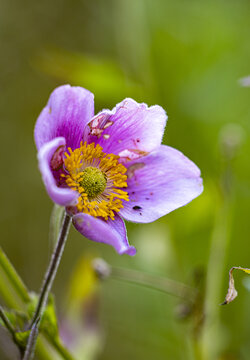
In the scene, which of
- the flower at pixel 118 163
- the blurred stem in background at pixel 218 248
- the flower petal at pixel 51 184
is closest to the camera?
the flower petal at pixel 51 184

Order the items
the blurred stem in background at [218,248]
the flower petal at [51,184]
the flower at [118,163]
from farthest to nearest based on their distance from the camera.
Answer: the blurred stem in background at [218,248] → the flower at [118,163] → the flower petal at [51,184]

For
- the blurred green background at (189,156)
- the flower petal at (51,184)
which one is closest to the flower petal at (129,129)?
the flower petal at (51,184)

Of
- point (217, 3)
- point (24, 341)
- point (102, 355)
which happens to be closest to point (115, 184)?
point (24, 341)

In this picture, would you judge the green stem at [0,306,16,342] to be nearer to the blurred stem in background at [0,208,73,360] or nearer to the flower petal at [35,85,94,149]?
the blurred stem in background at [0,208,73,360]

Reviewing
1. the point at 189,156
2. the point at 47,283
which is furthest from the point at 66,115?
the point at 189,156

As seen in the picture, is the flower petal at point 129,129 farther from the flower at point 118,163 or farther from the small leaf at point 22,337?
the small leaf at point 22,337

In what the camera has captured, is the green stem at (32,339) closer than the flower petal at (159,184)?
Yes

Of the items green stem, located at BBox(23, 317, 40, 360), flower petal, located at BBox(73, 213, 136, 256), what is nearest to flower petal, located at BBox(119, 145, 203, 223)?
flower petal, located at BBox(73, 213, 136, 256)
